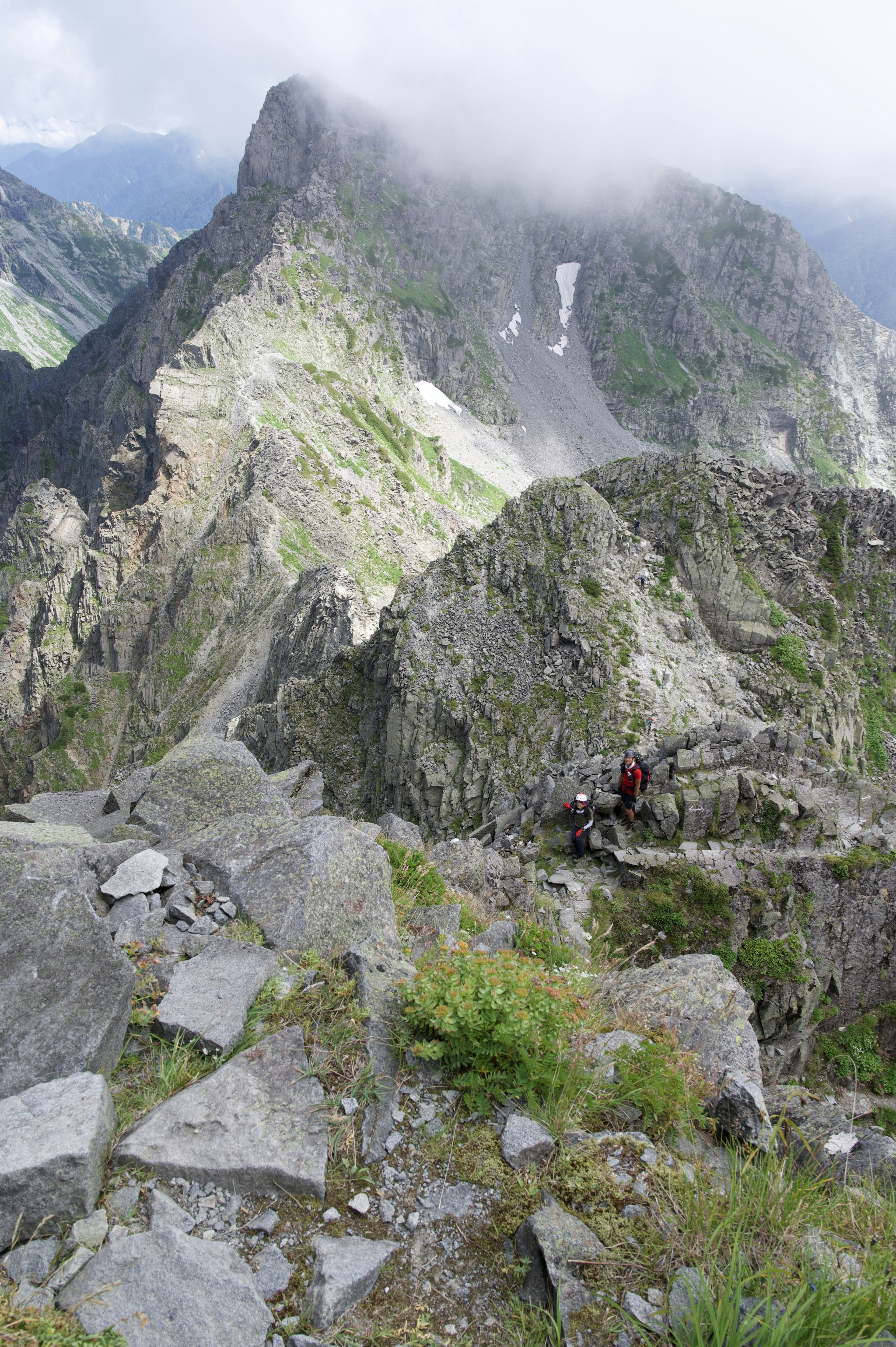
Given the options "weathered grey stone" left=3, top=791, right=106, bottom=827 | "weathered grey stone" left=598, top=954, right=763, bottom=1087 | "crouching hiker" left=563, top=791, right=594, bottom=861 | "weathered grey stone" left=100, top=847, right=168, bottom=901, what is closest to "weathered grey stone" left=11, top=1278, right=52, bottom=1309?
"weathered grey stone" left=100, top=847, right=168, bottom=901

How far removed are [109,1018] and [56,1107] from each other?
0.69 m

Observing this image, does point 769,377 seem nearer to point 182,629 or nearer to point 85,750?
point 182,629

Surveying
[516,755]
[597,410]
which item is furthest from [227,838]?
[597,410]

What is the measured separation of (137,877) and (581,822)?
496 inches

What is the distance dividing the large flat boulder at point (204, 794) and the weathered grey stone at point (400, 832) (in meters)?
3.09

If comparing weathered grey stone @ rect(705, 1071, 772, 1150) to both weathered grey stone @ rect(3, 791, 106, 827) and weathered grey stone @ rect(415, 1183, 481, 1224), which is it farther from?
weathered grey stone @ rect(3, 791, 106, 827)

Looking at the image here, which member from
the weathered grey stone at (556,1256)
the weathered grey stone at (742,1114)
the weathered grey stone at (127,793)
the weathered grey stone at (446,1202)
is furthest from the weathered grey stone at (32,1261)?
the weathered grey stone at (127,793)

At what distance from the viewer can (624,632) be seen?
31656 mm

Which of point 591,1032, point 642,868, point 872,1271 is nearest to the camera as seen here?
point 872,1271

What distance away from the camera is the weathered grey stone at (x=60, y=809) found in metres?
11.3

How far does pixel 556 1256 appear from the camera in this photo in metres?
3.80

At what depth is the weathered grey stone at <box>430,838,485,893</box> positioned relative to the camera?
43.4 feet

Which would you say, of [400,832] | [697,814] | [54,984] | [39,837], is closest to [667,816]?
[697,814]

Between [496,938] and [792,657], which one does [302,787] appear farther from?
[792,657]
